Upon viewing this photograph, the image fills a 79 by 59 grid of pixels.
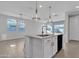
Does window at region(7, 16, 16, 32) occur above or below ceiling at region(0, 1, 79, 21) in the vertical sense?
below

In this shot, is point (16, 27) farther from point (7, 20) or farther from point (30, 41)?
point (30, 41)

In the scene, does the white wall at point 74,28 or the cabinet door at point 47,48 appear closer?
the cabinet door at point 47,48

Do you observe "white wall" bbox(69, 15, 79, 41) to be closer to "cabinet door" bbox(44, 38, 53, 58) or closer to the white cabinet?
"cabinet door" bbox(44, 38, 53, 58)

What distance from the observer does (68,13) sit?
320 inches

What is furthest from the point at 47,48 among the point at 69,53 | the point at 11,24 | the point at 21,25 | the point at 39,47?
the point at 21,25

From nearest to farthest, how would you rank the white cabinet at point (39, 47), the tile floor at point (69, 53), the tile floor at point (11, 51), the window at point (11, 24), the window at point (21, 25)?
1. the white cabinet at point (39, 47)
2. the tile floor at point (11, 51)
3. the tile floor at point (69, 53)
4. the window at point (11, 24)
5. the window at point (21, 25)

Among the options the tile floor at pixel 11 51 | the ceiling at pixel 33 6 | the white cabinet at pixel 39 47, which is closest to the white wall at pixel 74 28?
the ceiling at pixel 33 6

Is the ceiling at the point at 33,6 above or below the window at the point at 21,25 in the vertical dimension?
above

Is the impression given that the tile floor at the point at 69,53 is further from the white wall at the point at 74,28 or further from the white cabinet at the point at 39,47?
the white wall at the point at 74,28

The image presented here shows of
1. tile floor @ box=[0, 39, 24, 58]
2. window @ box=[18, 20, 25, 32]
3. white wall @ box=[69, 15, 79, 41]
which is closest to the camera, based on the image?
Answer: tile floor @ box=[0, 39, 24, 58]

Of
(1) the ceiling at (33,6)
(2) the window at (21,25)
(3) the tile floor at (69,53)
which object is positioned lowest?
(3) the tile floor at (69,53)

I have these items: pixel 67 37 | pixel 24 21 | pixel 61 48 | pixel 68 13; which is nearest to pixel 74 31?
pixel 67 37

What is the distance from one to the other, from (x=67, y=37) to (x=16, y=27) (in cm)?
526

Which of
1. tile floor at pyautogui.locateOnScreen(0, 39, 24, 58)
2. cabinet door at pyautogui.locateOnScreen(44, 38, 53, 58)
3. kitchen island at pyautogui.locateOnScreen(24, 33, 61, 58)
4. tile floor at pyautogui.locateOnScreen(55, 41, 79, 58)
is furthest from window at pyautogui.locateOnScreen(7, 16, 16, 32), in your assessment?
cabinet door at pyautogui.locateOnScreen(44, 38, 53, 58)
